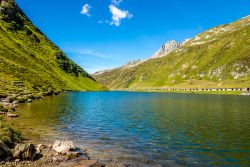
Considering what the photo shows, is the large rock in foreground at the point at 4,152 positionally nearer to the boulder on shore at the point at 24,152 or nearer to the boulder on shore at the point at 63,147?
the boulder on shore at the point at 24,152

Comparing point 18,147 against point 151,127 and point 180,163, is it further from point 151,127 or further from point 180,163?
point 151,127

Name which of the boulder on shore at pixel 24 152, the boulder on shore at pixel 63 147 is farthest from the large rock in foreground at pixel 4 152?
the boulder on shore at pixel 63 147

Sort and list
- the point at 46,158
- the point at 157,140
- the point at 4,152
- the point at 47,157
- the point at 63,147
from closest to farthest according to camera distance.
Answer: the point at 4,152 → the point at 46,158 → the point at 47,157 → the point at 63,147 → the point at 157,140

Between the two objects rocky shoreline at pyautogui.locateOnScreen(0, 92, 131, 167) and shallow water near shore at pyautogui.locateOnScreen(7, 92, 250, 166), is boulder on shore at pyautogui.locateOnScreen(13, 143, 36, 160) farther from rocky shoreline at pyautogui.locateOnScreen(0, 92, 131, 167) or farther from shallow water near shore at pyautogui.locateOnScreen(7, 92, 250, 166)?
shallow water near shore at pyautogui.locateOnScreen(7, 92, 250, 166)

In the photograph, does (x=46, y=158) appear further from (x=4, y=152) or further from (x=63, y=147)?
(x=4, y=152)

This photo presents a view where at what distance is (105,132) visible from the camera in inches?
1671

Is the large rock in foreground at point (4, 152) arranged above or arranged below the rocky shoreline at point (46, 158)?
above

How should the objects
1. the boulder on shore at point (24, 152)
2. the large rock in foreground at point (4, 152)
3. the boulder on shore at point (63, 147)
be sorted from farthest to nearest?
the boulder on shore at point (63, 147), the boulder on shore at point (24, 152), the large rock in foreground at point (4, 152)

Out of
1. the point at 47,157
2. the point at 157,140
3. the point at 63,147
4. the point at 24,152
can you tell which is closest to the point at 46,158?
the point at 47,157

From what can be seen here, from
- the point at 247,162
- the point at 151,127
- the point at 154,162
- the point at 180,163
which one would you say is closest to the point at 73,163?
the point at 154,162

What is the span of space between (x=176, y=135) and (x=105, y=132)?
10.5 metres

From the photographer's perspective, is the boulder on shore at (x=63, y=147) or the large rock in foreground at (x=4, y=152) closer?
the large rock in foreground at (x=4, y=152)

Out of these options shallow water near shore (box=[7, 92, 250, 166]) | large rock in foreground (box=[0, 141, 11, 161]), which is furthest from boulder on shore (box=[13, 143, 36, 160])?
shallow water near shore (box=[7, 92, 250, 166])

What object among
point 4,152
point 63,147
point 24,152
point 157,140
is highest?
point 4,152
